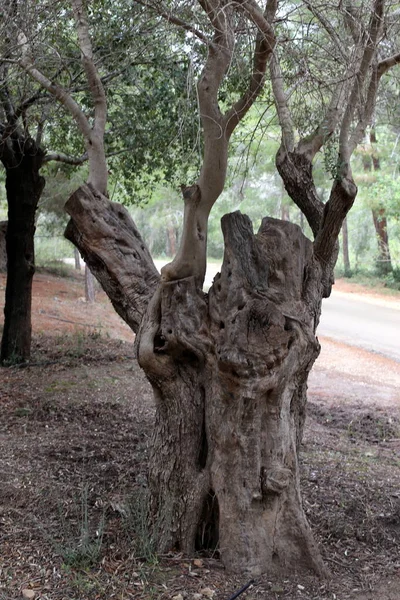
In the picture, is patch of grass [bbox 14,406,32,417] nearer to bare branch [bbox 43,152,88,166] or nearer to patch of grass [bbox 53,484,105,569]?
patch of grass [bbox 53,484,105,569]

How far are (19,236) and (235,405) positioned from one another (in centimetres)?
689

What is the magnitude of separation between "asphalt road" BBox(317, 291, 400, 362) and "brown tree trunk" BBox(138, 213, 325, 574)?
10836 millimetres

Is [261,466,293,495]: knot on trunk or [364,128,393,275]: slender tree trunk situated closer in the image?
[261,466,293,495]: knot on trunk

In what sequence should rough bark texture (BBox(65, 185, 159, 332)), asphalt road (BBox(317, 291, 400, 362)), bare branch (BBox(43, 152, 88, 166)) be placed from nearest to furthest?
rough bark texture (BBox(65, 185, 159, 332)) → bare branch (BBox(43, 152, 88, 166)) → asphalt road (BBox(317, 291, 400, 362))

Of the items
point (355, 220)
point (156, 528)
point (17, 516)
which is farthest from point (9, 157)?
point (355, 220)

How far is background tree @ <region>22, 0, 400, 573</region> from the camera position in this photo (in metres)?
4.11

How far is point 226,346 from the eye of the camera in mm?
4086

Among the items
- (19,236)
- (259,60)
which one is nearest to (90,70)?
(259,60)

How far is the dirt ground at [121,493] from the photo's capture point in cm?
388

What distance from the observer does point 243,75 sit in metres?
6.09

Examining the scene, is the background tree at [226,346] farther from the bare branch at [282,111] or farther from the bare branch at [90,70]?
the bare branch at [90,70]

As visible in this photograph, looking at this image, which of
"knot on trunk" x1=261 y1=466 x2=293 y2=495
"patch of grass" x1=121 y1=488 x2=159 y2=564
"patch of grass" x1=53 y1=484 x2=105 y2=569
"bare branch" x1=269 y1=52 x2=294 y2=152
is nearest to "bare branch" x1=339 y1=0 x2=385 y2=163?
"bare branch" x1=269 y1=52 x2=294 y2=152

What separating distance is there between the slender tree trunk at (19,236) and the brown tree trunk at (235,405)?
604cm

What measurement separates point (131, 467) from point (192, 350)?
193 cm
